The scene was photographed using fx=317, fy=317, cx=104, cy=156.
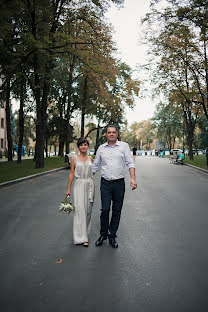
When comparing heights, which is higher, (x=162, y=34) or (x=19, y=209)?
(x=162, y=34)

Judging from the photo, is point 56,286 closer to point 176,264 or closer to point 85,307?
point 85,307

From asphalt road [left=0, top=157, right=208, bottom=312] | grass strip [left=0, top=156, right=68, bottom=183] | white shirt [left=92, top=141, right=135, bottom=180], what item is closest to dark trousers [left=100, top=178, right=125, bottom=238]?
white shirt [left=92, top=141, right=135, bottom=180]

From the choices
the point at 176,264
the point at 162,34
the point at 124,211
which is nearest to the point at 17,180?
the point at 124,211

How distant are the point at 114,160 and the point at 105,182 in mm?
363

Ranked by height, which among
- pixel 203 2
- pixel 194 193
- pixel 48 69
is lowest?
pixel 194 193

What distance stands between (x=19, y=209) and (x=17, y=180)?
604 centimetres

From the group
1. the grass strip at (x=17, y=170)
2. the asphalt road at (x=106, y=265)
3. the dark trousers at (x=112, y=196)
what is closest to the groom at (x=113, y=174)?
the dark trousers at (x=112, y=196)

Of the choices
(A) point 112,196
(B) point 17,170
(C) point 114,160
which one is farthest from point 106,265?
(B) point 17,170

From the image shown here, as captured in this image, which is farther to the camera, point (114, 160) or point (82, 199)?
point (82, 199)

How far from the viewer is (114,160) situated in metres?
4.79

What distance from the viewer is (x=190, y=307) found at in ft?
9.57

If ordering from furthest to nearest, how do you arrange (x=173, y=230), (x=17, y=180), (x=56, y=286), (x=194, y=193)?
(x=17, y=180), (x=194, y=193), (x=173, y=230), (x=56, y=286)

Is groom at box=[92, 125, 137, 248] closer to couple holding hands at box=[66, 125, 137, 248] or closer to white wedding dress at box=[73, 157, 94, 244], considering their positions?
couple holding hands at box=[66, 125, 137, 248]

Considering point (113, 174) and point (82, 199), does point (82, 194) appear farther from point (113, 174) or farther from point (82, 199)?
point (113, 174)
